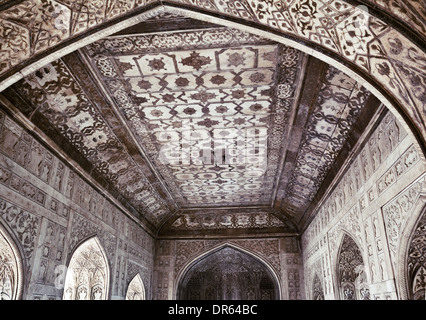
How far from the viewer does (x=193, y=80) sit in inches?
192

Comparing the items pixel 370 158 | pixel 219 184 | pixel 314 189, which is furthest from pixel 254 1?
pixel 219 184

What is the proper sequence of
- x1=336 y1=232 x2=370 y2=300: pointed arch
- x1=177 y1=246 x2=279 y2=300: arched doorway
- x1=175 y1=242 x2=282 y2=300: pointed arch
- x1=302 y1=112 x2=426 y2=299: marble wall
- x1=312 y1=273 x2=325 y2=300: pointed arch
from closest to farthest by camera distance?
x1=302 y1=112 x2=426 y2=299: marble wall < x1=336 y1=232 x2=370 y2=300: pointed arch < x1=312 y1=273 x2=325 y2=300: pointed arch < x1=175 y1=242 x2=282 y2=300: pointed arch < x1=177 y1=246 x2=279 y2=300: arched doorway

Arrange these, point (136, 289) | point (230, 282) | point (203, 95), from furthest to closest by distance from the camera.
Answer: point (230, 282) → point (136, 289) → point (203, 95)

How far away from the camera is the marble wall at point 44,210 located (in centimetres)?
450

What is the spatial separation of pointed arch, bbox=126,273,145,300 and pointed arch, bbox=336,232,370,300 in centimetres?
507

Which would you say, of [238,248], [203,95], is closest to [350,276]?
[203,95]

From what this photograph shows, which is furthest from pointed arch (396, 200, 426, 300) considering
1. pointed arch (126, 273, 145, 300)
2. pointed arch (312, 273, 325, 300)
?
pointed arch (126, 273, 145, 300)

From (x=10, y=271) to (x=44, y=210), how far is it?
940 millimetres

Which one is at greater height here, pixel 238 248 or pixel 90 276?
pixel 238 248

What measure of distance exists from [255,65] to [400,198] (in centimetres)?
224

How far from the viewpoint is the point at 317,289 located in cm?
892

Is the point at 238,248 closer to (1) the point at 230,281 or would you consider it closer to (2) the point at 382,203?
(1) the point at 230,281

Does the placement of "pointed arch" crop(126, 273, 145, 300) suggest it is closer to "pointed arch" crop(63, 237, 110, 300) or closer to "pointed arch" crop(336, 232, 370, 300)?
"pointed arch" crop(63, 237, 110, 300)

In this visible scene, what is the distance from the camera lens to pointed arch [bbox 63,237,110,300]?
23.5 feet
